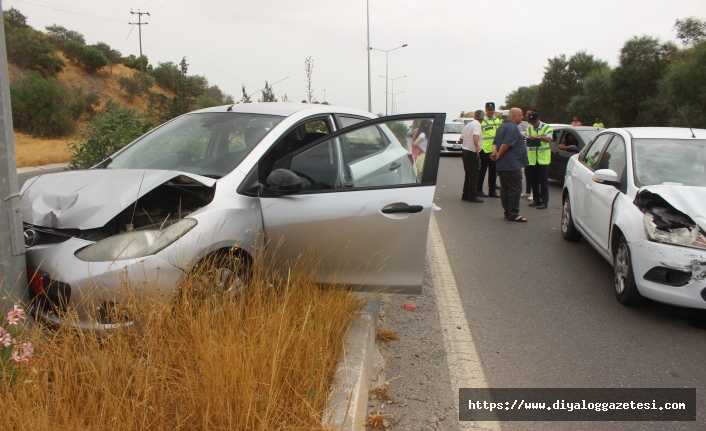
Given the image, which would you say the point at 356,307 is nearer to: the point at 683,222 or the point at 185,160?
the point at 185,160

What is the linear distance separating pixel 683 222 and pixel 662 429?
2096mm

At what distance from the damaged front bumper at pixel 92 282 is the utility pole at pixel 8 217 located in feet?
0.37

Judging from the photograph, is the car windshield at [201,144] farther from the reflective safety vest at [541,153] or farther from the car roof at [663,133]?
the reflective safety vest at [541,153]

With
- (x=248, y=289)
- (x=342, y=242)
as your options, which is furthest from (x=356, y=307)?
(x=248, y=289)

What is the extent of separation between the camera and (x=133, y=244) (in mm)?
3439

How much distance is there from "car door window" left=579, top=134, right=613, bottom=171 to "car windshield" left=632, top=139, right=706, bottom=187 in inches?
32.3

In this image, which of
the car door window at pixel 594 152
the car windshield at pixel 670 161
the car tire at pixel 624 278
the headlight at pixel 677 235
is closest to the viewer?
the headlight at pixel 677 235

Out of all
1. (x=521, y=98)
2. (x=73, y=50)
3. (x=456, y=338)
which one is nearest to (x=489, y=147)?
(x=456, y=338)

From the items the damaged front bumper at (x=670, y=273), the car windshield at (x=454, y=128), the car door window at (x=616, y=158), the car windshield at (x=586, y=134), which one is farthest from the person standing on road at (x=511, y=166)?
the car windshield at (x=454, y=128)

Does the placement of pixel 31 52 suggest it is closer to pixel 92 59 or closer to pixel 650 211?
pixel 92 59

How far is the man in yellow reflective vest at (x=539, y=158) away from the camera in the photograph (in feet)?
34.3

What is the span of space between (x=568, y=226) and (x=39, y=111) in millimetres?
41147

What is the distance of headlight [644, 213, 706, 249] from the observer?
14.7 ft

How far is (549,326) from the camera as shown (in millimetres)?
4680
